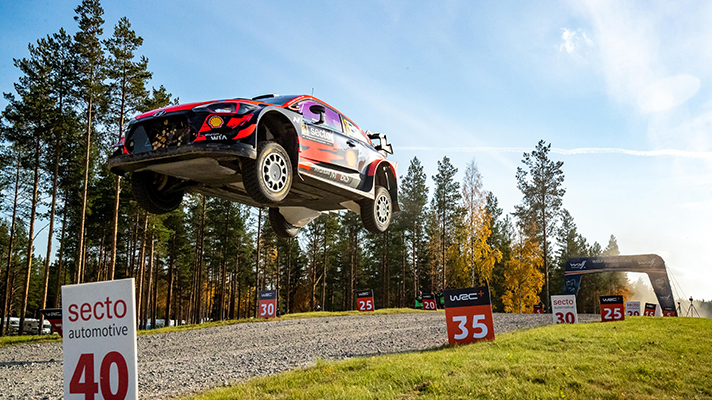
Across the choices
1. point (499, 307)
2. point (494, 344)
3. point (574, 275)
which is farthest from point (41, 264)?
point (494, 344)

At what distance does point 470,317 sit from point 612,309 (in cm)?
1054

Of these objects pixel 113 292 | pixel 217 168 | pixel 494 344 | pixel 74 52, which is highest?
pixel 74 52

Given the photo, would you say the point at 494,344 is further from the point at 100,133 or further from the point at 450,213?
the point at 450,213

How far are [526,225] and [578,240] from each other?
2726cm

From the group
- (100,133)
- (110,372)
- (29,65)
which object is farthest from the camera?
(29,65)

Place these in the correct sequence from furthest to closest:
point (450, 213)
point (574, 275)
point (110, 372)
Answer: point (450, 213) < point (574, 275) < point (110, 372)

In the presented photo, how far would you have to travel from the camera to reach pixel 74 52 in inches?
763

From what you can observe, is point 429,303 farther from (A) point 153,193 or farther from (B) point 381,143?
(A) point 153,193

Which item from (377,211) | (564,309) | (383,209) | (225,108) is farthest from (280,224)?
(564,309)

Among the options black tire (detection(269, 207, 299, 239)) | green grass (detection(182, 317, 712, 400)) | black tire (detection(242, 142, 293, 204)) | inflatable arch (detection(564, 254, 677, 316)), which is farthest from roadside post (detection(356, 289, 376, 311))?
black tire (detection(242, 142, 293, 204))

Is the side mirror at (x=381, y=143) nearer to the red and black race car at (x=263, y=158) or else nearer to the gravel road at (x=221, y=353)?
the red and black race car at (x=263, y=158)

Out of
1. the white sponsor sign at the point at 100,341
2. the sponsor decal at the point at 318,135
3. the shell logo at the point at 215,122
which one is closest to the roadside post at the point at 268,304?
the sponsor decal at the point at 318,135

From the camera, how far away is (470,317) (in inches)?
378

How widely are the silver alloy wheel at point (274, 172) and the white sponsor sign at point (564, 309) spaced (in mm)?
13611
